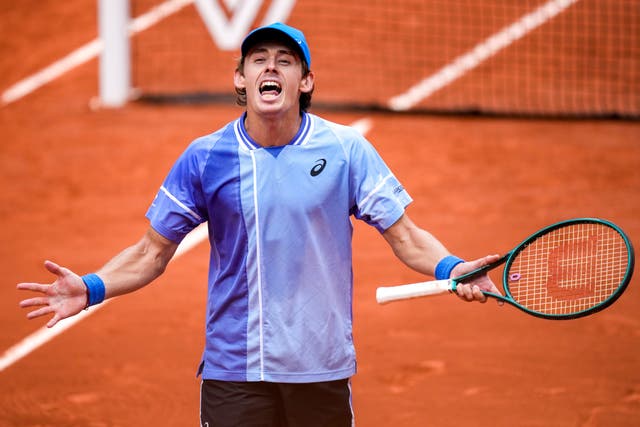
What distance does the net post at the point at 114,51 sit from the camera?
1141 cm

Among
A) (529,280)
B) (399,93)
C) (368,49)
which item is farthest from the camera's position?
(368,49)

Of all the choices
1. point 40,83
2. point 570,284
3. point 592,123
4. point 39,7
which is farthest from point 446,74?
point 570,284

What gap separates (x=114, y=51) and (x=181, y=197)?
8090mm

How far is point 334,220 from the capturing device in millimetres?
3840

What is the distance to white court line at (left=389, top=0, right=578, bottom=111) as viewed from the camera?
41.0ft

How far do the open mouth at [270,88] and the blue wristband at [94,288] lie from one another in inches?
39.8

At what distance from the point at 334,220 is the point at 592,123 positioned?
27.6ft

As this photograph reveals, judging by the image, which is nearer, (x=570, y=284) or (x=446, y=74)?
(x=570, y=284)

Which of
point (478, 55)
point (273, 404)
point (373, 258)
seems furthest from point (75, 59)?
point (273, 404)

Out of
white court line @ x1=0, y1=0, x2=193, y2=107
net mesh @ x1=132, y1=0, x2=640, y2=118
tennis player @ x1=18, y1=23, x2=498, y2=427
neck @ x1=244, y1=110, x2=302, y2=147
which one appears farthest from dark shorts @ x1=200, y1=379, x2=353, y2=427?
white court line @ x1=0, y1=0, x2=193, y2=107

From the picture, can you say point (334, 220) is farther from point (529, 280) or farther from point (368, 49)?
point (368, 49)

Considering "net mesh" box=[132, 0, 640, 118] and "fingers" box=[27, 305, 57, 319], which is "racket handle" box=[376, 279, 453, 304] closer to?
"fingers" box=[27, 305, 57, 319]

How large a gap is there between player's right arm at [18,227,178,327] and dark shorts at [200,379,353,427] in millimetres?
532

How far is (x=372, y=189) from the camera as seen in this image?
12.7 ft
